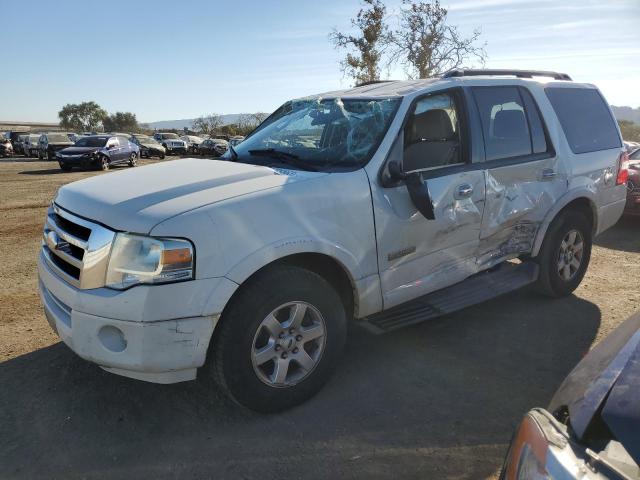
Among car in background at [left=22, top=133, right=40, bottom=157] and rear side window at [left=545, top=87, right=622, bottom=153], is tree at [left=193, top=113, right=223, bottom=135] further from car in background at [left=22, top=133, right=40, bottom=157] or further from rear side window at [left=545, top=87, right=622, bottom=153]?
rear side window at [left=545, top=87, right=622, bottom=153]

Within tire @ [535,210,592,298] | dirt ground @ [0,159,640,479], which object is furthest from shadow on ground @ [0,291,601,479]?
tire @ [535,210,592,298]

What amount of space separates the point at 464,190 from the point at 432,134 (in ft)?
1.50

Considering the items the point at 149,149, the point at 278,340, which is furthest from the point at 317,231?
the point at 149,149

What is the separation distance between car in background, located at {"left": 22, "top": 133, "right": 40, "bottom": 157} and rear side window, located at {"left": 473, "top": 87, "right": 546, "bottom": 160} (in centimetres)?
3315

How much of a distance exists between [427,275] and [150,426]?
1.99 metres

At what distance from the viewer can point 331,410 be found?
2973 millimetres

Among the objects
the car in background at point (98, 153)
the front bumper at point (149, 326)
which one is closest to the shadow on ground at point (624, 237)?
the front bumper at point (149, 326)

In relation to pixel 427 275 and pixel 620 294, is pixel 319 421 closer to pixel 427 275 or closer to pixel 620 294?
pixel 427 275

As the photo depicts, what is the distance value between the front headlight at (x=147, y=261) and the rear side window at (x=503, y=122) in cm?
245

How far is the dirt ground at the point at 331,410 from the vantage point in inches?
99.3

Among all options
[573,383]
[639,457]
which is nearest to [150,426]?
[573,383]

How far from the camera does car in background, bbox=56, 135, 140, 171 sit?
67.7 feet

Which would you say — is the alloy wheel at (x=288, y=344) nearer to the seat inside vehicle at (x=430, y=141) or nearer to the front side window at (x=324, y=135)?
the front side window at (x=324, y=135)

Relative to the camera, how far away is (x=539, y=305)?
4.67m
